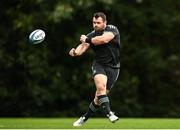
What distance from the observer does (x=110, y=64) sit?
50.0 feet

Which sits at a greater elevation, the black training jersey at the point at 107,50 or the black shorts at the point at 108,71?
the black training jersey at the point at 107,50

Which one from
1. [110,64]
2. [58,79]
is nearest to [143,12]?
[58,79]

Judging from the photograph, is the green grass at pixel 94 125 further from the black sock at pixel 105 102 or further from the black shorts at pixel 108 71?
the black shorts at pixel 108 71

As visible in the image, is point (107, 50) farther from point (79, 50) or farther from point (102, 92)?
point (102, 92)

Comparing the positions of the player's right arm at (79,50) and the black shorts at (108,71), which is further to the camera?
the player's right arm at (79,50)

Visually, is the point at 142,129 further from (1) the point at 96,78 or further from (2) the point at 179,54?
(2) the point at 179,54

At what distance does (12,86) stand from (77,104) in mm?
3095

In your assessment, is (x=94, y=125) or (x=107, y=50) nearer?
(x=107, y=50)

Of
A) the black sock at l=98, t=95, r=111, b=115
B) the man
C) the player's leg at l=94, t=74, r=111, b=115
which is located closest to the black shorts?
the man

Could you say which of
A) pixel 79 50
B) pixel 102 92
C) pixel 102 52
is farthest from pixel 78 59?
pixel 102 92

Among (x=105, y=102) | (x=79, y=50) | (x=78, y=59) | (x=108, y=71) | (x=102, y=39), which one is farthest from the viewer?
(x=78, y=59)

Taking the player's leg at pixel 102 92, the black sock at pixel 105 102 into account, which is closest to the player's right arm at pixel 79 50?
the player's leg at pixel 102 92

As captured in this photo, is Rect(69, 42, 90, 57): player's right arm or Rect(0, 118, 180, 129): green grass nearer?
Rect(0, 118, 180, 129): green grass

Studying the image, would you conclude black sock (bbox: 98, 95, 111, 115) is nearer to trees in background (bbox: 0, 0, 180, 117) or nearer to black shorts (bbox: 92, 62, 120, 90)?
black shorts (bbox: 92, 62, 120, 90)
